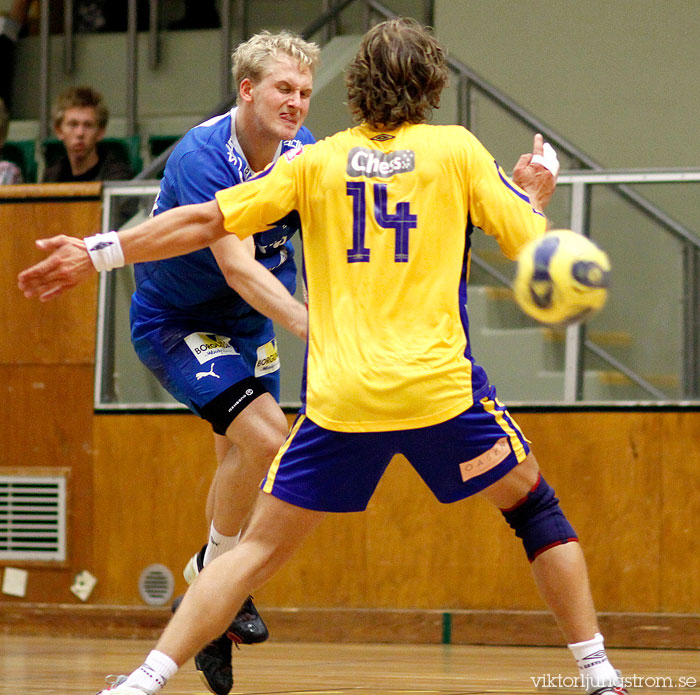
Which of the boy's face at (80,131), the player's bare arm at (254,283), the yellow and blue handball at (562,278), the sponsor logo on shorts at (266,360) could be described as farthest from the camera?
the boy's face at (80,131)

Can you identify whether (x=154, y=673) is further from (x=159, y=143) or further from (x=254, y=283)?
(x=159, y=143)

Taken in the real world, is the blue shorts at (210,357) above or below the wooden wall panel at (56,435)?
above

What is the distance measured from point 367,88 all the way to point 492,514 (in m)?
3.26

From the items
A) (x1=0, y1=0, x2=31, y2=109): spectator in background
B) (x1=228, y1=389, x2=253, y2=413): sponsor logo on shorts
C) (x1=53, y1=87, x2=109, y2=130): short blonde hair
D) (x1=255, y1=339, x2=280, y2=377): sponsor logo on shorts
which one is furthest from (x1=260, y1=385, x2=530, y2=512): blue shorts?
(x1=0, y1=0, x2=31, y2=109): spectator in background

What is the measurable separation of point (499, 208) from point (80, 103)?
15.3ft

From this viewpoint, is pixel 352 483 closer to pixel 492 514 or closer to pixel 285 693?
pixel 285 693

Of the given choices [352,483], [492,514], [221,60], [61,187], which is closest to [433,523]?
[492,514]

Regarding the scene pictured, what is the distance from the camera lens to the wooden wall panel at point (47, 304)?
646cm

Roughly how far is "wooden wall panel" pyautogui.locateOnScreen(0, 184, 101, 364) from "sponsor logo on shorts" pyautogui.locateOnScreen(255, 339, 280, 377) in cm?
216

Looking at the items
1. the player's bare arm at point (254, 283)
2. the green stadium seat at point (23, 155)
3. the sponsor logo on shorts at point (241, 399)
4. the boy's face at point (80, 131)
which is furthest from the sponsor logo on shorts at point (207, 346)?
the green stadium seat at point (23, 155)

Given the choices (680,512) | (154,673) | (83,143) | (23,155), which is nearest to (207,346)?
(154,673)

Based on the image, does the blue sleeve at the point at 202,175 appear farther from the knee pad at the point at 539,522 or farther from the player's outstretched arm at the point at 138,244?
the knee pad at the point at 539,522

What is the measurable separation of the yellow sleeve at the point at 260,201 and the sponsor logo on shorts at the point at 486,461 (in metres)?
0.78

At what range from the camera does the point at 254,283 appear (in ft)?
12.5
